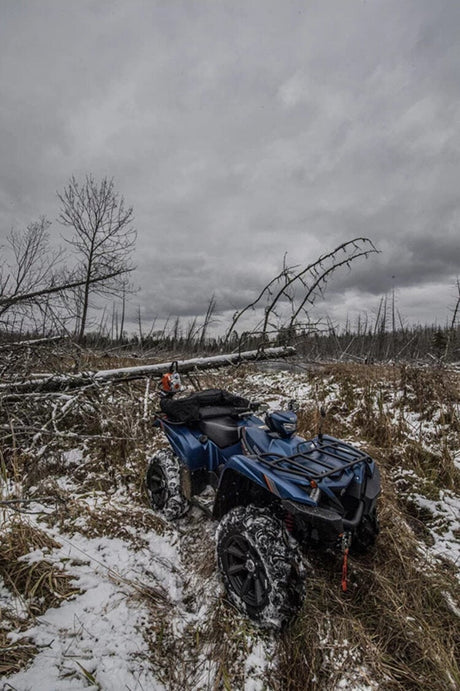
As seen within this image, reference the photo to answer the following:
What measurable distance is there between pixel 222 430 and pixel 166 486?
841 millimetres

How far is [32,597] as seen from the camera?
2.07 meters

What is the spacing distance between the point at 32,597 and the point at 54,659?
48cm

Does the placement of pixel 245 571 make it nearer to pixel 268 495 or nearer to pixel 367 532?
pixel 268 495

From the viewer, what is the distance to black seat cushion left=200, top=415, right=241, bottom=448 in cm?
287

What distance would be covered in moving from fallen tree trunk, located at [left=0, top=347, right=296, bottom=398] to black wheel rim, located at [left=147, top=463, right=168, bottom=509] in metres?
1.58

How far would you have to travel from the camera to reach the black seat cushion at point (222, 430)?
113 inches

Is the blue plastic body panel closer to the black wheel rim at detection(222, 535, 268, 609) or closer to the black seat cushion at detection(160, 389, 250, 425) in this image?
the black seat cushion at detection(160, 389, 250, 425)

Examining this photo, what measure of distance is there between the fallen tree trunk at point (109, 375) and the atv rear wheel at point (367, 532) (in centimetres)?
342

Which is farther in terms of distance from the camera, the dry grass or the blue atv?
the blue atv

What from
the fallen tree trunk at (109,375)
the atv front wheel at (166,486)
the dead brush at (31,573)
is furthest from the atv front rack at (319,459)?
the fallen tree trunk at (109,375)

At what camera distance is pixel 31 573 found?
7.32 ft

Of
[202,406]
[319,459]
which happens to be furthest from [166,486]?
[319,459]

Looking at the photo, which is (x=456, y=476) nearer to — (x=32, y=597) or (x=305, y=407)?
(x=305, y=407)

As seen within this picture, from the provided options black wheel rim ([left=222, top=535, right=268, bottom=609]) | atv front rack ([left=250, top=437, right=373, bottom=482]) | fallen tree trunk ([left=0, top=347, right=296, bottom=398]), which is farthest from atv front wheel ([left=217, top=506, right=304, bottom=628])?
fallen tree trunk ([left=0, top=347, right=296, bottom=398])
